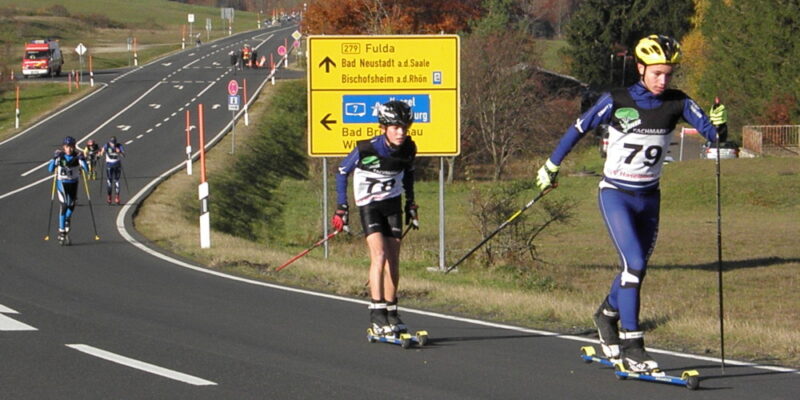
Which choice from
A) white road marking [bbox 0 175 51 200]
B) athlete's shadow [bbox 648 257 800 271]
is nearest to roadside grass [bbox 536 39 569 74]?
white road marking [bbox 0 175 51 200]

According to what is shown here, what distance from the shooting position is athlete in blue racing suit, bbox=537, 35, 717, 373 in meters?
8.18

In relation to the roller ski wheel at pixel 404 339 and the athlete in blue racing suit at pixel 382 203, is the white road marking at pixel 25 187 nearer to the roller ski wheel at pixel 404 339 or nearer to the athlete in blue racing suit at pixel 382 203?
the athlete in blue racing suit at pixel 382 203

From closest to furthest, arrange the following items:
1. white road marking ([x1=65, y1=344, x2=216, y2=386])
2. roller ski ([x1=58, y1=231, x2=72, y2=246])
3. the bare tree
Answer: white road marking ([x1=65, y1=344, x2=216, y2=386])
roller ski ([x1=58, y1=231, x2=72, y2=246])
the bare tree

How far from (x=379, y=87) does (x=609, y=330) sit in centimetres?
1262

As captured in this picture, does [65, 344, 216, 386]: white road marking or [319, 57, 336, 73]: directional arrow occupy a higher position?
[319, 57, 336, 73]: directional arrow

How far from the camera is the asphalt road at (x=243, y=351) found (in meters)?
7.64

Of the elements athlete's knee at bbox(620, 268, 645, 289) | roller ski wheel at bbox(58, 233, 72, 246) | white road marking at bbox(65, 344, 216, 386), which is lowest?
roller ski wheel at bbox(58, 233, 72, 246)

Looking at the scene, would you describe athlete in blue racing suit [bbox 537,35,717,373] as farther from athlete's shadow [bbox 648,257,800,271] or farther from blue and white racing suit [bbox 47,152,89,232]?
athlete's shadow [bbox 648,257,800,271]

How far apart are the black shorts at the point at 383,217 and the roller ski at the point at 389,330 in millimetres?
611

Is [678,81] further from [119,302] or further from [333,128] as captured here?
[119,302]

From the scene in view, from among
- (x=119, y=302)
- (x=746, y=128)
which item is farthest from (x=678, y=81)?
(x=119, y=302)

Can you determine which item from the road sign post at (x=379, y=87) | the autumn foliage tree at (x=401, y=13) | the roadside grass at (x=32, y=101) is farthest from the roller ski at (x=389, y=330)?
the autumn foliage tree at (x=401, y=13)

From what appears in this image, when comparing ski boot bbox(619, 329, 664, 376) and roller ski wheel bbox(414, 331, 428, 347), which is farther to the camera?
roller ski wheel bbox(414, 331, 428, 347)

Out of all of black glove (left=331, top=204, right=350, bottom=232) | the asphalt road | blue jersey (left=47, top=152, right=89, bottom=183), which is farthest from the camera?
blue jersey (left=47, top=152, right=89, bottom=183)
